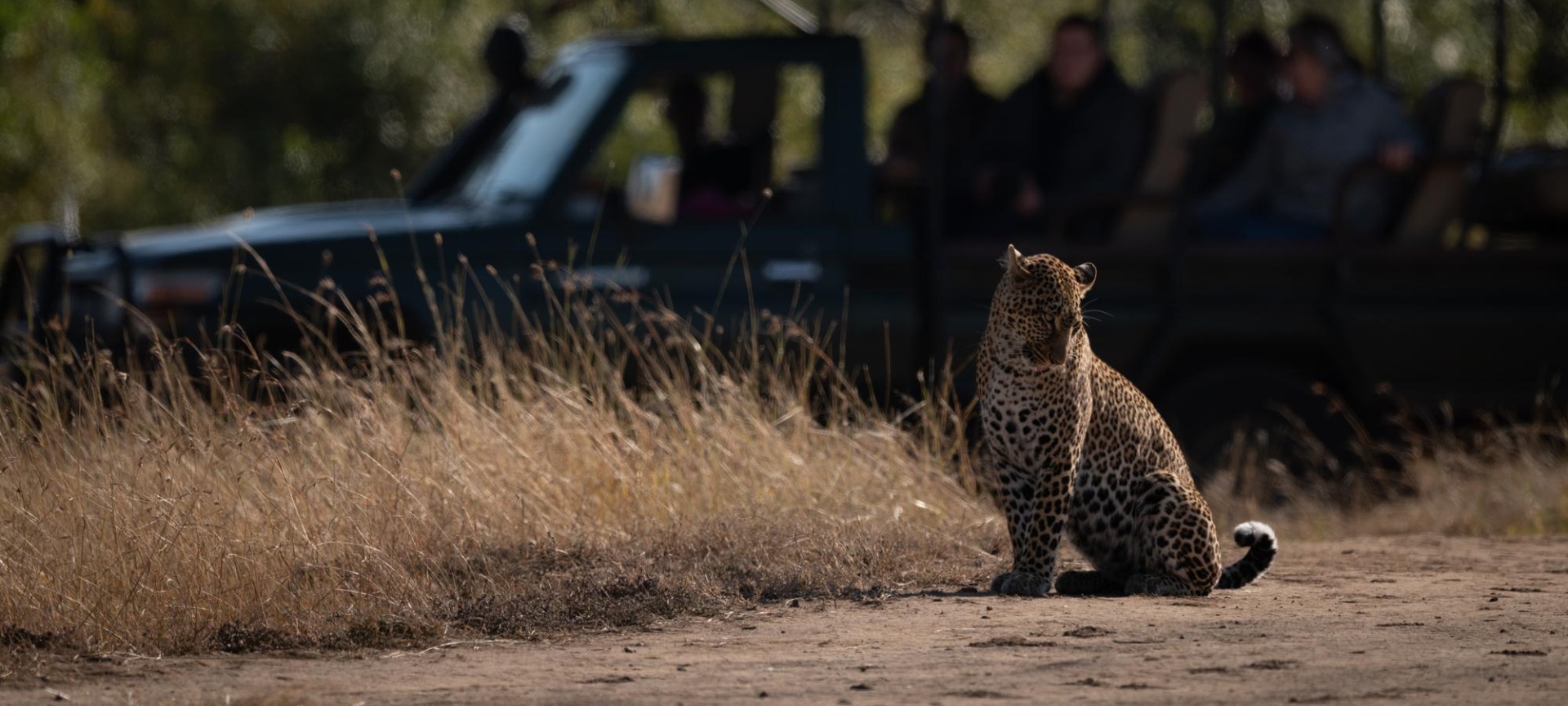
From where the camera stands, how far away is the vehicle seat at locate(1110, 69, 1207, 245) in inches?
335

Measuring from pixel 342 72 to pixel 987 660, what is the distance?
15.3 meters

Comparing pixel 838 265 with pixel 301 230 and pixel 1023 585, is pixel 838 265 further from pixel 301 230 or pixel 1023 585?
pixel 1023 585

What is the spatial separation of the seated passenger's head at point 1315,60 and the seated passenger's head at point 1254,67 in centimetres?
36

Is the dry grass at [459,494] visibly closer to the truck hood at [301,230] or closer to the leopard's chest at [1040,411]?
the truck hood at [301,230]

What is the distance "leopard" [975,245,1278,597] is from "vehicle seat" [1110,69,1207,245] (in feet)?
7.88

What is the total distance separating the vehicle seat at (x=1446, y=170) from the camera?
8602 millimetres

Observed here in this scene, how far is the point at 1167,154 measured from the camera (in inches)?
338

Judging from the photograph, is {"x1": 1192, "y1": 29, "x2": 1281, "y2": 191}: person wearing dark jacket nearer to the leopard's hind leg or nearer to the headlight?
the leopard's hind leg

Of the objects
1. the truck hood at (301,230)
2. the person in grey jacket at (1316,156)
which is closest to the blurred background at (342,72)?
the person in grey jacket at (1316,156)

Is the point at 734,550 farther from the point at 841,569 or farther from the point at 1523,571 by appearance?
the point at 1523,571

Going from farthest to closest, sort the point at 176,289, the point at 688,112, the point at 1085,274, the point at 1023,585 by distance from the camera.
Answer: the point at 688,112 → the point at 176,289 → the point at 1023,585 → the point at 1085,274

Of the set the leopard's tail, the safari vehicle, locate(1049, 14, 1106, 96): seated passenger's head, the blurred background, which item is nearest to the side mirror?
the safari vehicle

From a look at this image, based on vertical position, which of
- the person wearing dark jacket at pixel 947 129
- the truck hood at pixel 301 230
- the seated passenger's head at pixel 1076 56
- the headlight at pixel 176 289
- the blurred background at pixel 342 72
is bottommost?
the blurred background at pixel 342 72

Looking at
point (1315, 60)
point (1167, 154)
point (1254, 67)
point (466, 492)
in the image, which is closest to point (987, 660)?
point (466, 492)
